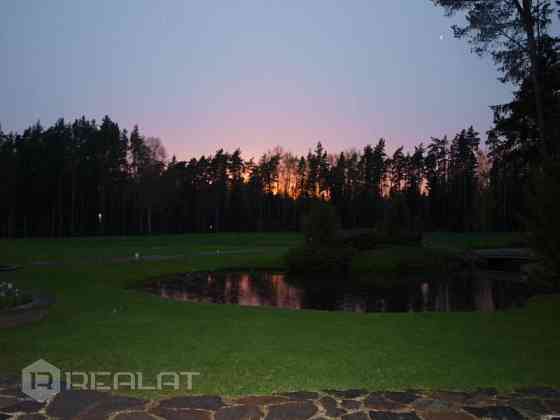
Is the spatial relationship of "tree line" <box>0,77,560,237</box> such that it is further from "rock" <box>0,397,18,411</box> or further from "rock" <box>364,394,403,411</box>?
"rock" <box>0,397,18,411</box>

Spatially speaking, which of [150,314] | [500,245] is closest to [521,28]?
[150,314]

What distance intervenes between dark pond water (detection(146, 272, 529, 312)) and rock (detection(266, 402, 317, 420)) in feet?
29.4

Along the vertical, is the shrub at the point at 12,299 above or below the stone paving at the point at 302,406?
above

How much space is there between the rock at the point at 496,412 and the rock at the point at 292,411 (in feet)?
5.38

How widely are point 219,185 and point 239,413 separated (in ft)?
233

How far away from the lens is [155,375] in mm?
5527

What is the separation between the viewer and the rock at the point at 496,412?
4309mm

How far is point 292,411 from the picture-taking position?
4.42 meters

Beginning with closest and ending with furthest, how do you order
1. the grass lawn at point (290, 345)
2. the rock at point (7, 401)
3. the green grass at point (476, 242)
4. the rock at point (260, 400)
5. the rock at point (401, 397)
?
the rock at point (7, 401), the rock at point (260, 400), the rock at point (401, 397), the grass lawn at point (290, 345), the green grass at point (476, 242)

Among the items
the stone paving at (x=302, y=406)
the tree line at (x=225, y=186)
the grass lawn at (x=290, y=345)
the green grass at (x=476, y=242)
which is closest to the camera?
the stone paving at (x=302, y=406)

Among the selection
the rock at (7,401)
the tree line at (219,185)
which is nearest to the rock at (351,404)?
the rock at (7,401)

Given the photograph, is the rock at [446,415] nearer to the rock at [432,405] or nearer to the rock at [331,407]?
the rock at [432,405]

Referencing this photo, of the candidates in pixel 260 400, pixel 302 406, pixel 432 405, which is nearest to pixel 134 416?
pixel 260 400

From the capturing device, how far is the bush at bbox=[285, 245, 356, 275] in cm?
2345
